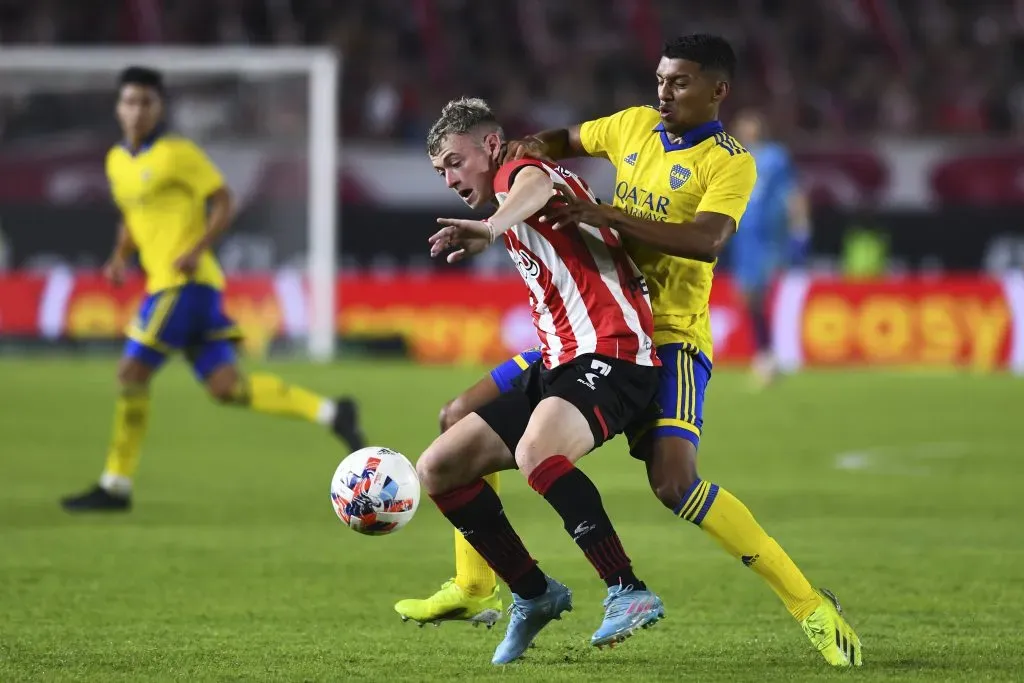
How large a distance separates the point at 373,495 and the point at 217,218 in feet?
12.8

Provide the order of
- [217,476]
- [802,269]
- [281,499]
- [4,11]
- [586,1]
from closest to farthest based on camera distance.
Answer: [281,499]
[217,476]
[802,269]
[4,11]
[586,1]

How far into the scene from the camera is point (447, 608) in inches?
221

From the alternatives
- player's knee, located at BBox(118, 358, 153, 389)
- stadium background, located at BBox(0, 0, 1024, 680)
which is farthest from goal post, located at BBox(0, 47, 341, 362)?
player's knee, located at BBox(118, 358, 153, 389)

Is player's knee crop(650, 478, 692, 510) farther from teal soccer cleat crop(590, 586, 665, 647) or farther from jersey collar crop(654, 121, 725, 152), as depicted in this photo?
jersey collar crop(654, 121, 725, 152)

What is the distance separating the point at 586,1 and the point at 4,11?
8378 millimetres

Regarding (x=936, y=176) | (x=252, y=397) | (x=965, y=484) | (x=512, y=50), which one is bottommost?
(x=965, y=484)

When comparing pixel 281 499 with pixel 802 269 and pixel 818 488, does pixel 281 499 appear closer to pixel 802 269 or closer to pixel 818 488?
pixel 818 488

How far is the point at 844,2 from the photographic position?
26203mm

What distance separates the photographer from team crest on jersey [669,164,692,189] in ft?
18.4

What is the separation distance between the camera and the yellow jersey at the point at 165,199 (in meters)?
9.24

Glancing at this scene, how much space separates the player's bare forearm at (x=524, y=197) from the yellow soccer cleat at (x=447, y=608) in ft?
4.47

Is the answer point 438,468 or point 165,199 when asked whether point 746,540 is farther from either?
point 165,199

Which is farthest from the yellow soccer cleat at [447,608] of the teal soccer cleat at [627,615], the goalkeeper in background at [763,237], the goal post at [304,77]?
the goal post at [304,77]

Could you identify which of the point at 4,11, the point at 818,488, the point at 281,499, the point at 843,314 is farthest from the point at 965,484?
the point at 4,11
